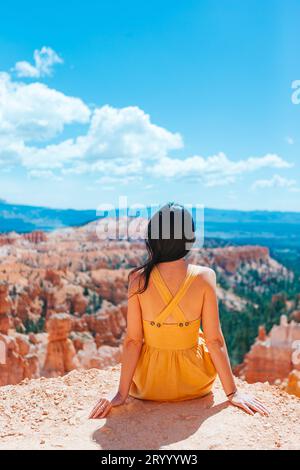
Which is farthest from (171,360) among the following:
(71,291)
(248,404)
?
(71,291)

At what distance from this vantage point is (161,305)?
3184mm

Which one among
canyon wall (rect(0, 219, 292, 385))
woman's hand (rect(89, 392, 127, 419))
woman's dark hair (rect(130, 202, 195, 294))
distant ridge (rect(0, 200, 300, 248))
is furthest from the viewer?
distant ridge (rect(0, 200, 300, 248))

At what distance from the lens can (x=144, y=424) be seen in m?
3.01

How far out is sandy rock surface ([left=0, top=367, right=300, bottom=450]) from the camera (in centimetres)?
277

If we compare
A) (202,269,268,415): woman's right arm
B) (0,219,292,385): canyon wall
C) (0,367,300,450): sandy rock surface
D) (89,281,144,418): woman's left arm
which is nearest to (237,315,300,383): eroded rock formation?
(0,219,292,385): canyon wall

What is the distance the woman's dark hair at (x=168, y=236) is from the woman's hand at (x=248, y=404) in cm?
91

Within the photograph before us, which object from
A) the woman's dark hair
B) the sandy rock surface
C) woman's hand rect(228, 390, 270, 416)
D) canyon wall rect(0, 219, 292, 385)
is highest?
the woman's dark hair

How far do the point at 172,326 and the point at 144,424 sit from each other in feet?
2.02

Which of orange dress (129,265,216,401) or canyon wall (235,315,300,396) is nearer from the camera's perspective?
orange dress (129,265,216,401)

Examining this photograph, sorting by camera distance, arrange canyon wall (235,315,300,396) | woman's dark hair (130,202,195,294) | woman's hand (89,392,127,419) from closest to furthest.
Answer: woman's dark hair (130,202,195,294), woman's hand (89,392,127,419), canyon wall (235,315,300,396)

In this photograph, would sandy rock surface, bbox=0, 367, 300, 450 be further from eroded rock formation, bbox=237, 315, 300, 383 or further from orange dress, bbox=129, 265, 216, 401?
eroded rock formation, bbox=237, 315, 300, 383

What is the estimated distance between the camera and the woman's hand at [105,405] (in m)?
3.17
